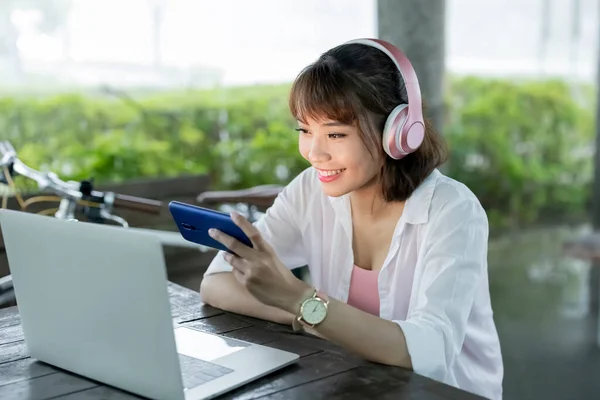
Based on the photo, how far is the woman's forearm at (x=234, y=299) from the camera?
1858mm

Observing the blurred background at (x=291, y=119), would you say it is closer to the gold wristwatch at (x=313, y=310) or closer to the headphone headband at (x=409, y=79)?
the headphone headband at (x=409, y=79)

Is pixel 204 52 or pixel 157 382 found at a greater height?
pixel 204 52

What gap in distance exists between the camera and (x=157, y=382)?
134 centimetres

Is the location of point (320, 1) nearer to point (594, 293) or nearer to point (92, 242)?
point (594, 293)

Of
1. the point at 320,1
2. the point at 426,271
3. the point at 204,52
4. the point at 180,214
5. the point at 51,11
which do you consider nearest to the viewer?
the point at 180,214

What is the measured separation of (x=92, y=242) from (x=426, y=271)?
2.47 feet

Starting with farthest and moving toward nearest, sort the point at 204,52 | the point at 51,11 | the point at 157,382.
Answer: the point at 204,52 → the point at 51,11 → the point at 157,382

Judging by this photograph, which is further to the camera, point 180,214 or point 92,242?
point 180,214

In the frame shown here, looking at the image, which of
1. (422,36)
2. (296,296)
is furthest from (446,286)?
(422,36)

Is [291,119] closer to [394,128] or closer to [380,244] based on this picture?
[380,244]

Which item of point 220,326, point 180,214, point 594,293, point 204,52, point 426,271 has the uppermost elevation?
point 204,52

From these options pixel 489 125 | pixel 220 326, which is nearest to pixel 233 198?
pixel 220 326

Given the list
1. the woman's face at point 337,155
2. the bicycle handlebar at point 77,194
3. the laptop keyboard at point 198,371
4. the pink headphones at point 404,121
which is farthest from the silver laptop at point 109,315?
the bicycle handlebar at point 77,194

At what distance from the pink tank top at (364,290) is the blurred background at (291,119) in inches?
40.9
